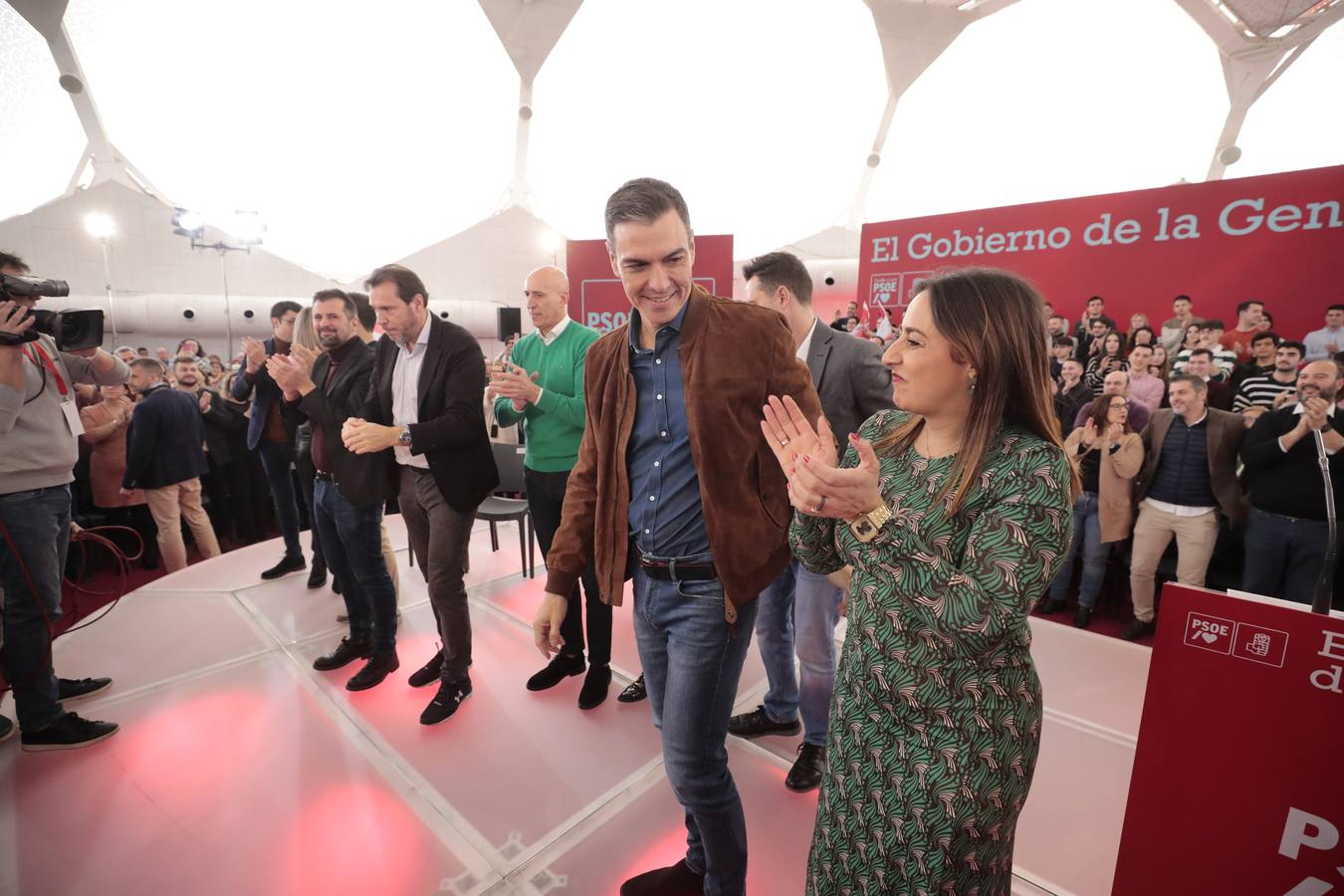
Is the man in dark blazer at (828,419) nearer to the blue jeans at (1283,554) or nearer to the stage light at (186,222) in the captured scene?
the blue jeans at (1283,554)

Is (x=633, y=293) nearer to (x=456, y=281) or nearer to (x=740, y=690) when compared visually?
(x=740, y=690)

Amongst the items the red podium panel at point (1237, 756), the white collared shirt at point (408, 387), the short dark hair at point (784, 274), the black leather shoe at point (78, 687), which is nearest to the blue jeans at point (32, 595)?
the black leather shoe at point (78, 687)

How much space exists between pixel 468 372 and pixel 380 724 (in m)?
1.64

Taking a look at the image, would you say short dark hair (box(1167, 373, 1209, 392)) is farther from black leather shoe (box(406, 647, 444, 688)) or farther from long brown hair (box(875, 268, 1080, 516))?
black leather shoe (box(406, 647, 444, 688))

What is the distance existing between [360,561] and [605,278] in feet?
20.1

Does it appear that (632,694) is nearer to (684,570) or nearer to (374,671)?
(374,671)

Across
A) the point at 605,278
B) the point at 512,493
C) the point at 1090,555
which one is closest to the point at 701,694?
the point at 512,493

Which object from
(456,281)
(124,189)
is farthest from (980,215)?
(124,189)

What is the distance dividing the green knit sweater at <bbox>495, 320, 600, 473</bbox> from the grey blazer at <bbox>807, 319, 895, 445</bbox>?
3.49 feet

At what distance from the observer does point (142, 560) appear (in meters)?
4.91

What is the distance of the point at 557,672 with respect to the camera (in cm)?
296

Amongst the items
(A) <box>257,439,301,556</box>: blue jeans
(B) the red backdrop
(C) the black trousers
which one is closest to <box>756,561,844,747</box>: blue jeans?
(C) the black trousers

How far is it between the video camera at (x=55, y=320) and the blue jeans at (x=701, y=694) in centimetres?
240

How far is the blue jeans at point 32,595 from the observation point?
7.45 ft
